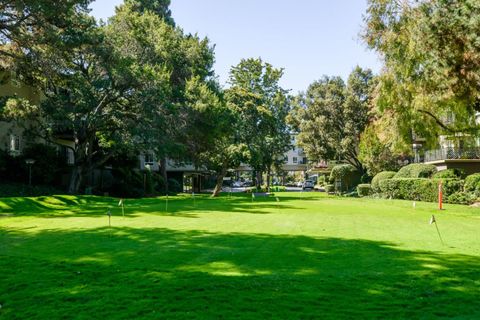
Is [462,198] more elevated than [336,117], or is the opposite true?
[336,117]

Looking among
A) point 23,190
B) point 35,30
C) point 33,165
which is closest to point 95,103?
point 33,165

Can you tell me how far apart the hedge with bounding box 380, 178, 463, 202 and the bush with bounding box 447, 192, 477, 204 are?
16.0 inches

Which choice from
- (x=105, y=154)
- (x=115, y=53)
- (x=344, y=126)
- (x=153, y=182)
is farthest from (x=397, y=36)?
(x=344, y=126)

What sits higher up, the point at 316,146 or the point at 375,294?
the point at 316,146

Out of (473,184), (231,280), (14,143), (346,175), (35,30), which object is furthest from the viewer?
(346,175)

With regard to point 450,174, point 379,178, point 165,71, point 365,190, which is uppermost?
point 165,71

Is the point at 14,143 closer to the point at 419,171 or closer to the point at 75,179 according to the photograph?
the point at 75,179

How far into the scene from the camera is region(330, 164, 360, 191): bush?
195 feet

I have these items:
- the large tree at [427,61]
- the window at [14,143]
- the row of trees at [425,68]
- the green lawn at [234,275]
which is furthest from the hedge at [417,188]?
the window at [14,143]

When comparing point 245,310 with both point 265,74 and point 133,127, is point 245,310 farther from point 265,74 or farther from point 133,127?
point 265,74

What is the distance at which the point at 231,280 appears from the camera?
23.7ft

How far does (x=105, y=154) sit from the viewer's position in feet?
132

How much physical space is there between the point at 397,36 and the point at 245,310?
20.3 metres

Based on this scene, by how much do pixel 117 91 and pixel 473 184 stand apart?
26845 mm
